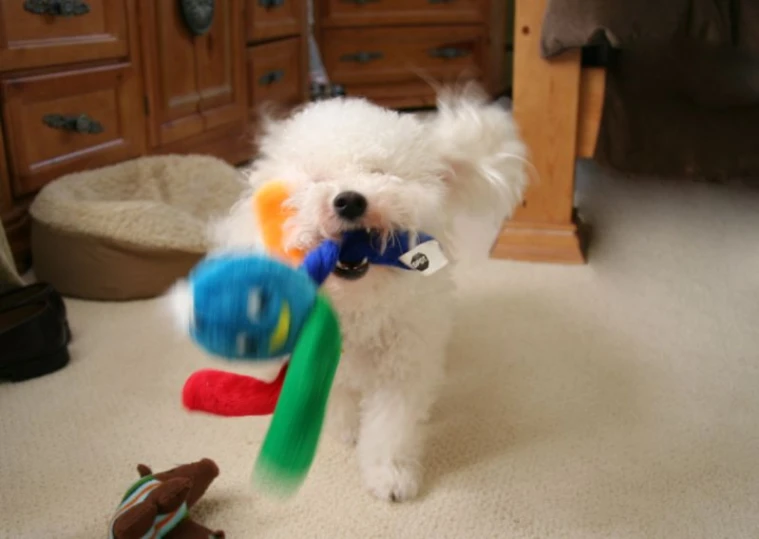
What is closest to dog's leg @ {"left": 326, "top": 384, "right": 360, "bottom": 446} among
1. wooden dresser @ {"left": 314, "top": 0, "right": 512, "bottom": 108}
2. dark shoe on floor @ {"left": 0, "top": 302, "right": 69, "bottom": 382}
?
dark shoe on floor @ {"left": 0, "top": 302, "right": 69, "bottom": 382}

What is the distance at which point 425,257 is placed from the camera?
791 mm

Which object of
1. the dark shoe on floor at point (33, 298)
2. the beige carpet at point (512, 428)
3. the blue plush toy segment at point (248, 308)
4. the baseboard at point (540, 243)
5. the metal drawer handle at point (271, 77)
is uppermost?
the metal drawer handle at point (271, 77)

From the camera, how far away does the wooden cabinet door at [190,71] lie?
6.28 feet

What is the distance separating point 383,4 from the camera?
3.14m

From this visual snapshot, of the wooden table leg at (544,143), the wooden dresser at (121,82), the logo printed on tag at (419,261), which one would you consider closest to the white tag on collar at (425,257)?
the logo printed on tag at (419,261)

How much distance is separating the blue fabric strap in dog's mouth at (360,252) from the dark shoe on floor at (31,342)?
62 cm

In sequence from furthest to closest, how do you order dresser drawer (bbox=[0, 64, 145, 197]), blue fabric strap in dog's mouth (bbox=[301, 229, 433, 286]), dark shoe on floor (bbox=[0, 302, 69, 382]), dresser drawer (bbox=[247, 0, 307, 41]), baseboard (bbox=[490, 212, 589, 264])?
dresser drawer (bbox=[247, 0, 307, 41]) < baseboard (bbox=[490, 212, 589, 264]) < dresser drawer (bbox=[0, 64, 145, 197]) < dark shoe on floor (bbox=[0, 302, 69, 382]) < blue fabric strap in dog's mouth (bbox=[301, 229, 433, 286])

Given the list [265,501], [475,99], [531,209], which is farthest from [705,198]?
Result: [265,501]

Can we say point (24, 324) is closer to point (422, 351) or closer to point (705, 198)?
point (422, 351)

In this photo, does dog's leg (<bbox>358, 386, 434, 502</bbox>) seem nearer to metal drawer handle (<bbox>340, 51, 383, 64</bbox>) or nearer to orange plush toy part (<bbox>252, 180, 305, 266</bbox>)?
orange plush toy part (<bbox>252, 180, 305, 266</bbox>)

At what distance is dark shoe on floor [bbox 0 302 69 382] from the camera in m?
1.12

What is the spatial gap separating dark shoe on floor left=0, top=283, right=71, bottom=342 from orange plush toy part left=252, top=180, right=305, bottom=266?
570 mm

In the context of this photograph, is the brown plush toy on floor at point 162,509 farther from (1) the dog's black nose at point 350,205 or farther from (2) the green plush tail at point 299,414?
(1) the dog's black nose at point 350,205

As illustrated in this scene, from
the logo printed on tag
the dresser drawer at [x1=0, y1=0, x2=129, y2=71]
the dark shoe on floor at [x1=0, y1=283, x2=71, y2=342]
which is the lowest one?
the dark shoe on floor at [x1=0, y1=283, x2=71, y2=342]
